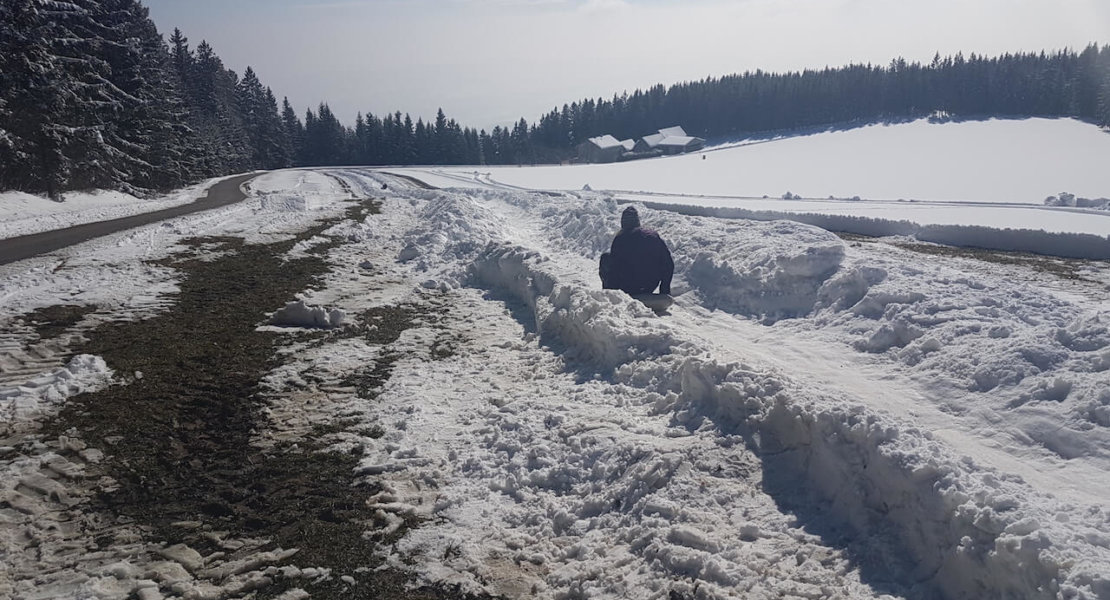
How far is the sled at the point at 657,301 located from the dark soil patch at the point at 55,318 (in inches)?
341

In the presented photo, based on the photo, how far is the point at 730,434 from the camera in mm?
5805

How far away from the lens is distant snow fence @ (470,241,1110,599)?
3611 millimetres

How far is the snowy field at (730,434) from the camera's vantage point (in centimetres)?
418

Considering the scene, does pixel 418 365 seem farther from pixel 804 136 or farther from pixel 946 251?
Result: pixel 804 136

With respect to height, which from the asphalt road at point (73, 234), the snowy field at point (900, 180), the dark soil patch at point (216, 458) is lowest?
the dark soil patch at point (216, 458)

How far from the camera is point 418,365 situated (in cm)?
862

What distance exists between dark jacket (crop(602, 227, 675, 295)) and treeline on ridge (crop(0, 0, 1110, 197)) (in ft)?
89.0

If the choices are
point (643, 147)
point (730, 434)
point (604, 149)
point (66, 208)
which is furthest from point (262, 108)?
point (730, 434)

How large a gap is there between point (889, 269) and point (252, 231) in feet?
59.7


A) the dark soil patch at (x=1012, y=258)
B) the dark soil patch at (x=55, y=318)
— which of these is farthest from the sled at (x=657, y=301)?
the dark soil patch at (x=55, y=318)

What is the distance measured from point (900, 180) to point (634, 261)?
1411 inches

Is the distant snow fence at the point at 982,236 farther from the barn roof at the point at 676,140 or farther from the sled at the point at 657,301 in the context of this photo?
the barn roof at the point at 676,140

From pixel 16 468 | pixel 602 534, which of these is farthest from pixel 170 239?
pixel 602 534

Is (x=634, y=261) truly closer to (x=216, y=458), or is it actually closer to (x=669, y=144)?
(x=216, y=458)
